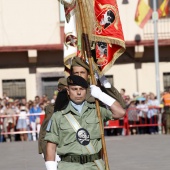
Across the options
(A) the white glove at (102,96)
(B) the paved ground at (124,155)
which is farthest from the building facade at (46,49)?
(A) the white glove at (102,96)

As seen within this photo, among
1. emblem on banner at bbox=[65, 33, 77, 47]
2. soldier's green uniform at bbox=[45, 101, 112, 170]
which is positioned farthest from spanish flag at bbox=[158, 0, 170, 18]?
soldier's green uniform at bbox=[45, 101, 112, 170]

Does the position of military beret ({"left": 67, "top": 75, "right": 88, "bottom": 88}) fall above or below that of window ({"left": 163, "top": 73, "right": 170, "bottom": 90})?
below

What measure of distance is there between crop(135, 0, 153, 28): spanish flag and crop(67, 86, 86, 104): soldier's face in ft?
84.6

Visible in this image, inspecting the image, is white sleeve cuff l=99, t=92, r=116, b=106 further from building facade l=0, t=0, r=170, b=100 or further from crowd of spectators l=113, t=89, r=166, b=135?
building facade l=0, t=0, r=170, b=100

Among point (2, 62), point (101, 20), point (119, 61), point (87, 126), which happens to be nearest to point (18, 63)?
point (2, 62)

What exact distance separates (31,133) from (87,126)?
20321mm

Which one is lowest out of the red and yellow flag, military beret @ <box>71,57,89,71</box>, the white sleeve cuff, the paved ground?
the paved ground

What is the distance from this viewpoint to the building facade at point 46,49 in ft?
116

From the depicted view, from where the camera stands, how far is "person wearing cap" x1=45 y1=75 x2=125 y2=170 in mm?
7879

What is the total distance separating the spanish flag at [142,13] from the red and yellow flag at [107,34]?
76.1 feet

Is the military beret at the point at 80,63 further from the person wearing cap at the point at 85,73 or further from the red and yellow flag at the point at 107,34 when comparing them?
the red and yellow flag at the point at 107,34

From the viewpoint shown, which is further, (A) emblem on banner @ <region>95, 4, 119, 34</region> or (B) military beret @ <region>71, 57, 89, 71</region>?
(A) emblem on banner @ <region>95, 4, 119, 34</region>

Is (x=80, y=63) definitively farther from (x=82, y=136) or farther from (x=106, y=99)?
(x=82, y=136)

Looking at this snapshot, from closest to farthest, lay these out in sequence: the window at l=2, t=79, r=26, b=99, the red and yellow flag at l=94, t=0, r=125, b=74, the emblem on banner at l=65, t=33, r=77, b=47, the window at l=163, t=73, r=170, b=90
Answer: the red and yellow flag at l=94, t=0, r=125, b=74, the emblem on banner at l=65, t=33, r=77, b=47, the window at l=2, t=79, r=26, b=99, the window at l=163, t=73, r=170, b=90
